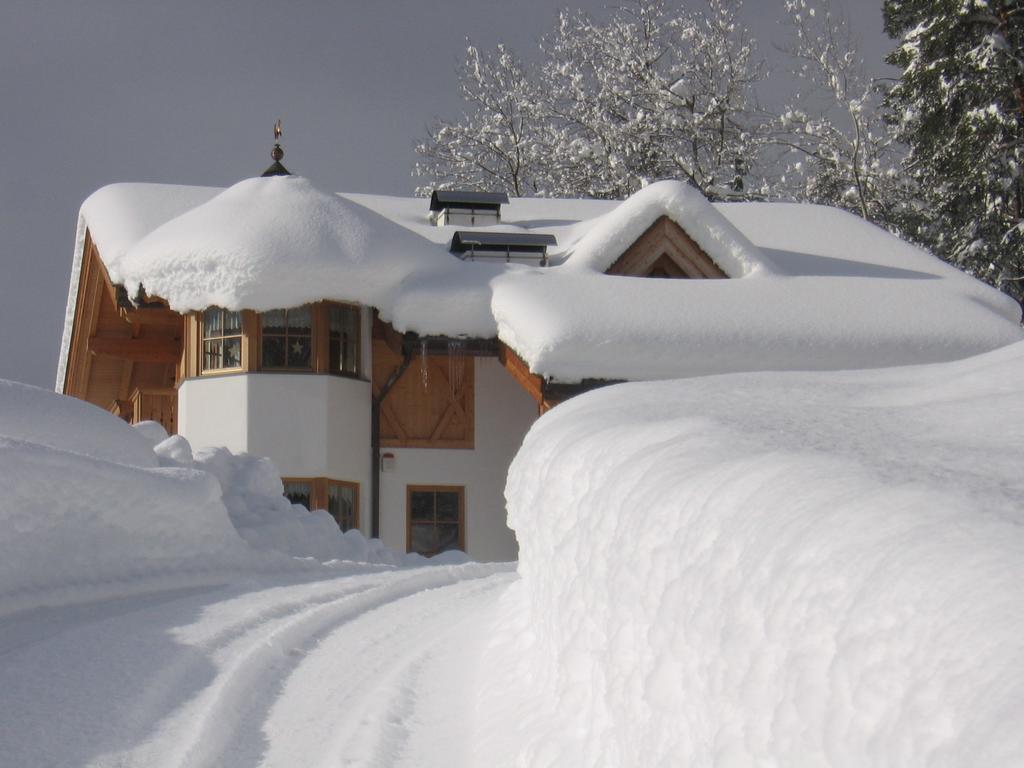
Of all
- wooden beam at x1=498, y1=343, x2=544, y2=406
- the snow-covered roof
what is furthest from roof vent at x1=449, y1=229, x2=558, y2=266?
wooden beam at x1=498, y1=343, x2=544, y2=406

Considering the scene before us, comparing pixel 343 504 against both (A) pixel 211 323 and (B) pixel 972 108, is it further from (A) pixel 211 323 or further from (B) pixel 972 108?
(B) pixel 972 108

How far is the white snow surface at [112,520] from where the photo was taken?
773 cm

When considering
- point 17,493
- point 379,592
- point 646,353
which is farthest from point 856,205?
point 17,493

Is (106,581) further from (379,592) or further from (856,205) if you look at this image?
(856,205)

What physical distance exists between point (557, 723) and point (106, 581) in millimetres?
4727

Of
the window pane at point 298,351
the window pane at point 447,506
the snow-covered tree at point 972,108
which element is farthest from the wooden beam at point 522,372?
the snow-covered tree at point 972,108

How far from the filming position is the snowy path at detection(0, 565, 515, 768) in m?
4.97

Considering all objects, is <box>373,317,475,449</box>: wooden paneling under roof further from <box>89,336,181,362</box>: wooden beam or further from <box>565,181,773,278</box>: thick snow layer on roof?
<box>89,336,181,362</box>: wooden beam

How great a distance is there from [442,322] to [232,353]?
3.06 m

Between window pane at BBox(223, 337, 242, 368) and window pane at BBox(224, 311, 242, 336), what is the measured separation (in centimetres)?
11

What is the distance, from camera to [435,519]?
17141 mm

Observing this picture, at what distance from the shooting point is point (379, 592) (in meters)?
9.03

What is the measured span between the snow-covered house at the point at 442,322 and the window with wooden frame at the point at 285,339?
0.03 meters

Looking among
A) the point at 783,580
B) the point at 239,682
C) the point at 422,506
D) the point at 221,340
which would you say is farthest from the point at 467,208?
the point at 783,580
